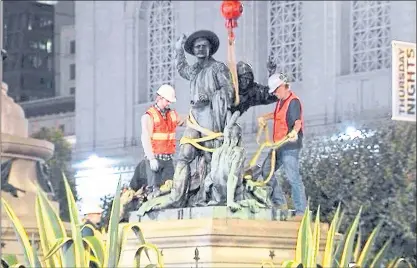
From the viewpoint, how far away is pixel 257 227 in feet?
42.9

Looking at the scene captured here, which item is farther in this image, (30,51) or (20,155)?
(30,51)

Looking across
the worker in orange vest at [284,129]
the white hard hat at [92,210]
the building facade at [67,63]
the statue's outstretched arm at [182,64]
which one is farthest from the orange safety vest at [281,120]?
the building facade at [67,63]

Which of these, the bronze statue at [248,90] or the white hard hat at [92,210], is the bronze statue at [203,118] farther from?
the white hard hat at [92,210]

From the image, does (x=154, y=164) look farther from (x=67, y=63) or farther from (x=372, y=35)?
(x=67, y=63)

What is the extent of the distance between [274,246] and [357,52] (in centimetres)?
3619

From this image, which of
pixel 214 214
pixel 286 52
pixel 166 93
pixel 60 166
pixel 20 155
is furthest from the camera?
pixel 286 52

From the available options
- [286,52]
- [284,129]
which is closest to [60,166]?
[286,52]

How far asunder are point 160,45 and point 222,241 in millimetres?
29853

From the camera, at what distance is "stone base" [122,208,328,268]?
42.2 feet

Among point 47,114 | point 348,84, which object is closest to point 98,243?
point 348,84

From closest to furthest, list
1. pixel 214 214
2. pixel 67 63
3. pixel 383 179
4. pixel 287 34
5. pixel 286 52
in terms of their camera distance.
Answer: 1. pixel 214 214
2. pixel 383 179
3. pixel 287 34
4. pixel 286 52
5. pixel 67 63

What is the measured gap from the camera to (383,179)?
113 ft

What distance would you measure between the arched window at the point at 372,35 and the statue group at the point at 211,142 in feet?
103

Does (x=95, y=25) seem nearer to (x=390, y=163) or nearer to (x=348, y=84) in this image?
(x=348, y=84)
